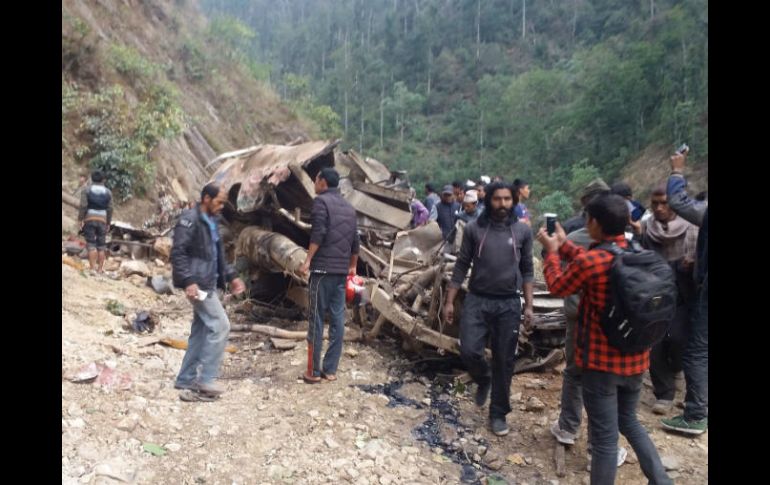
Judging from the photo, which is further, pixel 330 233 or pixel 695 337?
pixel 330 233

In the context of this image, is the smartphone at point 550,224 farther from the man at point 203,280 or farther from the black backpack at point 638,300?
the man at point 203,280

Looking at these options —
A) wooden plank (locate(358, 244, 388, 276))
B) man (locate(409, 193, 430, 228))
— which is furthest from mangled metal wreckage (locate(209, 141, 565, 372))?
man (locate(409, 193, 430, 228))

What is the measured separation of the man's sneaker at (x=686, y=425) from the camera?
3.63m

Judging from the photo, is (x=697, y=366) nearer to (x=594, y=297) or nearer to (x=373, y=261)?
(x=594, y=297)

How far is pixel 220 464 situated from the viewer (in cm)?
320

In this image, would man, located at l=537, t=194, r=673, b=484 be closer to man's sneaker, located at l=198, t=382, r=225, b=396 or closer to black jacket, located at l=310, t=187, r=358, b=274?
black jacket, located at l=310, t=187, r=358, b=274

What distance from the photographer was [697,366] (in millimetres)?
3652

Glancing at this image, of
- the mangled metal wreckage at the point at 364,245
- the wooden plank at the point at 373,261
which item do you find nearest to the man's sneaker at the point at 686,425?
the mangled metal wreckage at the point at 364,245

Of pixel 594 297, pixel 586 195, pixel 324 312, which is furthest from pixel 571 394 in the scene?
pixel 324 312

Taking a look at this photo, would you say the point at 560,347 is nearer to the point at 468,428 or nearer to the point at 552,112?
the point at 468,428

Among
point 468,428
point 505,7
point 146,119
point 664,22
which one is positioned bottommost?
point 468,428

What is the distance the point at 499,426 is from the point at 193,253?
244cm
